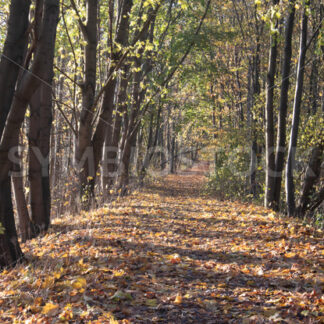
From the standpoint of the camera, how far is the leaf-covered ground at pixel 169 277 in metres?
3.79

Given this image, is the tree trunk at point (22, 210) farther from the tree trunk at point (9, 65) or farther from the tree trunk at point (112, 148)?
the tree trunk at point (112, 148)

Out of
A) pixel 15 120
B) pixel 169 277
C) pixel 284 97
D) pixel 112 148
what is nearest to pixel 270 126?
pixel 284 97

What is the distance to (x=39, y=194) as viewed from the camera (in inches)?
322

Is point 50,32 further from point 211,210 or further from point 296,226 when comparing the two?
point 211,210

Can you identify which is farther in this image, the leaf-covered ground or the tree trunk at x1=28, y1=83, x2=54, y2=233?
the tree trunk at x1=28, y1=83, x2=54, y2=233

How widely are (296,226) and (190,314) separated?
4517 mm

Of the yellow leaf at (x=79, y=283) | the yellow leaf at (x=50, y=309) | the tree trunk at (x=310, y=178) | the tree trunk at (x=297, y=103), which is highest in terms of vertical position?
the tree trunk at (x=297, y=103)

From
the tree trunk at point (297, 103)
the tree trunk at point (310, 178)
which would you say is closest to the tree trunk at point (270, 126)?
the tree trunk at point (310, 178)

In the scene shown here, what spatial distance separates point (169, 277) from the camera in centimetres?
507

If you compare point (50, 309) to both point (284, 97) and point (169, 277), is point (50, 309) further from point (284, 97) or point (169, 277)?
point (284, 97)

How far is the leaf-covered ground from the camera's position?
3.79 metres

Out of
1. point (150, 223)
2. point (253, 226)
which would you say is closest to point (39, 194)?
point (150, 223)

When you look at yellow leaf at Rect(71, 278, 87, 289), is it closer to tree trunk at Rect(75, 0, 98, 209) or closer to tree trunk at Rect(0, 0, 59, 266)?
tree trunk at Rect(0, 0, 59, 266)

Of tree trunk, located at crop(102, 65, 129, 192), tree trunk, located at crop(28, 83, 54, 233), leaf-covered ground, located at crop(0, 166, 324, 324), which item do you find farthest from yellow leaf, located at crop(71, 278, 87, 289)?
tree trunk, located at crop(102, 65, 129, 192)
